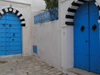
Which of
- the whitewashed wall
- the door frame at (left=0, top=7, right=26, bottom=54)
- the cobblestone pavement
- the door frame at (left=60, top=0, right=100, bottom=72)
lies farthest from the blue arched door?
the door frame at (left=60, top=0, right=100, bottom=72)

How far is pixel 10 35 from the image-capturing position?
7.38 m

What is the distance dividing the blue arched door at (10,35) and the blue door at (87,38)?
4569mm

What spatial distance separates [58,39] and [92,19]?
157cm

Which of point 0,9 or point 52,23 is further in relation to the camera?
point 0,9

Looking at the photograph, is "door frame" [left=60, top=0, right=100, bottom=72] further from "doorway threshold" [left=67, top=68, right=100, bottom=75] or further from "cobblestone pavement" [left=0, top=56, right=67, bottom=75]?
"cobblestone pavement" [left=0, top=56, right=67, bottom=75]

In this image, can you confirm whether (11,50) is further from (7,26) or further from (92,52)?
(92,52)

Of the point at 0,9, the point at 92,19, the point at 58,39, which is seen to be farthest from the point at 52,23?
the point at 0,9

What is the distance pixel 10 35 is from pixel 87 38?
5267 millimetres

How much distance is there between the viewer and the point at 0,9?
713 cm

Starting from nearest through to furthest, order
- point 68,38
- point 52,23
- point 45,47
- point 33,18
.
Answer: point 68,38, point 52,23, point 45,47, point 33,18

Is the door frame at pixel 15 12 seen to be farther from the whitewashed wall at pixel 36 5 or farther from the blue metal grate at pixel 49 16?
the blue metal grate at pixel 49 16

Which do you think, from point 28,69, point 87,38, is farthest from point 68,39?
point 28,69

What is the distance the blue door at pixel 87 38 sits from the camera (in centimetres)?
343

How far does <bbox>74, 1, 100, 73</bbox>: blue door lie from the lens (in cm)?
343
